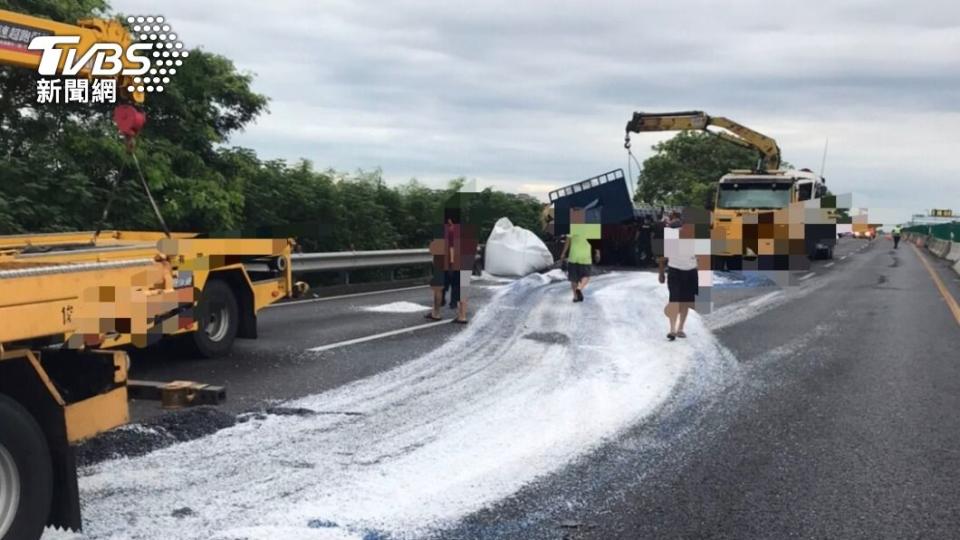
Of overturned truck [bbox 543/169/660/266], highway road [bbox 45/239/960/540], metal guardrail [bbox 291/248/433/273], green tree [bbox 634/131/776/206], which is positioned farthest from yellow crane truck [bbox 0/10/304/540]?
green tree [bbox 634/131/776/206]

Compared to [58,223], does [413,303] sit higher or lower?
lower

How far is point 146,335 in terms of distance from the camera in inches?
Result: 212

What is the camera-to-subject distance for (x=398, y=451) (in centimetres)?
554

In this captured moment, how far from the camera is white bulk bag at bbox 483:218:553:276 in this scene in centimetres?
2084

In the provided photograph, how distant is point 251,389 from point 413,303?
7584mm

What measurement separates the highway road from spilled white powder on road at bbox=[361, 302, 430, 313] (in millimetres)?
2309

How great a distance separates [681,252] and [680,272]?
303 mm

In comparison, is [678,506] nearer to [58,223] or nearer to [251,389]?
[251,389]

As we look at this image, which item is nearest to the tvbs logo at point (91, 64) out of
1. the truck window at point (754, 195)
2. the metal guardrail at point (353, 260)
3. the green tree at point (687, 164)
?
the metal guardrail at point (353, 260)

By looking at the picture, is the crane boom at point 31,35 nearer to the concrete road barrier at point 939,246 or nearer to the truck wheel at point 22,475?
the truck wheel at point 22,475

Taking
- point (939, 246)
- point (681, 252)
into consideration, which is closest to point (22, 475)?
point (681, 252)

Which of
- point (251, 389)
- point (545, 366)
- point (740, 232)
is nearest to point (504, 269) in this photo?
point (740, 232)

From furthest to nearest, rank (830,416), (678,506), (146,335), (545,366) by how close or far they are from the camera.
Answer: (545,366), (830,416), (146,335), (678,506)

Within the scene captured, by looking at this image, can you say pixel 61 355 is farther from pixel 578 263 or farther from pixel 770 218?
pixel 770 218
